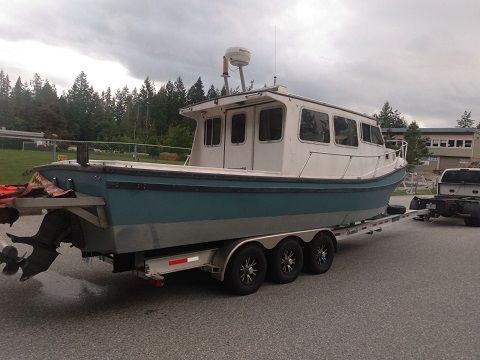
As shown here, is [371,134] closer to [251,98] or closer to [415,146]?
[251,98]

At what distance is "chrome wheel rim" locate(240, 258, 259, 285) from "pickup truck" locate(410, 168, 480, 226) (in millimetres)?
9387

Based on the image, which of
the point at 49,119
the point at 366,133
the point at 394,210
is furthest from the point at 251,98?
the point at 49,119

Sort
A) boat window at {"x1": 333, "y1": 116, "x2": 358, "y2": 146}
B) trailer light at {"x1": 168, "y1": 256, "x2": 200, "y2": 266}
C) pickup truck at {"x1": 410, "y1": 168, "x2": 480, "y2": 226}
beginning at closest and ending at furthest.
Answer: trailer light at {"x1": 168, "y1": 256, "x2": 200, "y2": 266} < boat window at {"x1": 333, "y1": 116, "x2": 358, "y2": 146} < pickup truck at {"x1": 410, "y1": 168, "x2": 480, "y2": 226}

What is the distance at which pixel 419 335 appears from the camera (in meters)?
4.63

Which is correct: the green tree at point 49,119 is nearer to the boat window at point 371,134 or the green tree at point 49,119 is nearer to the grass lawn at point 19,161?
the grass lawn at point 19,161

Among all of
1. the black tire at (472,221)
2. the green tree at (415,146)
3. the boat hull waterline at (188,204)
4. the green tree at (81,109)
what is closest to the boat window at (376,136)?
the boat hull waterline at (188,204)

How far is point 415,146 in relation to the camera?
58.2 metres

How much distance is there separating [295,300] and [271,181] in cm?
166

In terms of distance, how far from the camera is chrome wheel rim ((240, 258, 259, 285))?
5.90 metres

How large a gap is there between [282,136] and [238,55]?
186 cm

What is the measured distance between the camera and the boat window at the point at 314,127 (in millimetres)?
6938

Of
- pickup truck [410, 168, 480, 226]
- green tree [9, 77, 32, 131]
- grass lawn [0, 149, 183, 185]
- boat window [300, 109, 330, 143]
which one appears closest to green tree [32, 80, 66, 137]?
green tree [9, 77, 32, 131]

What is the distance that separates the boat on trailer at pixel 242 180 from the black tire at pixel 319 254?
0.26m

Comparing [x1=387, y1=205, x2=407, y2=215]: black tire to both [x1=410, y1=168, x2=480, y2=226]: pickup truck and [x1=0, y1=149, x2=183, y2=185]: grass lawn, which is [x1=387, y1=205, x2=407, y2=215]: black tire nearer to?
[x1=410, y1=168, x2=480, y2=226]: pickup truck
